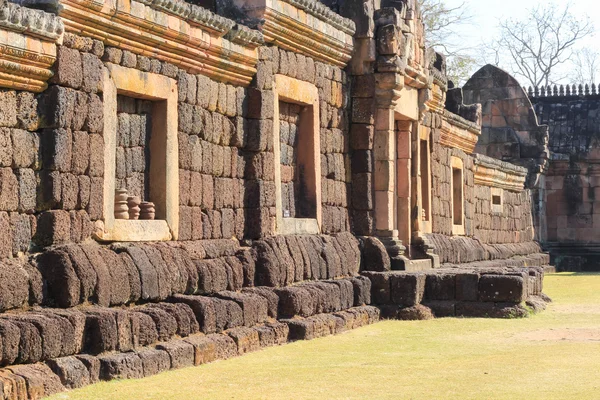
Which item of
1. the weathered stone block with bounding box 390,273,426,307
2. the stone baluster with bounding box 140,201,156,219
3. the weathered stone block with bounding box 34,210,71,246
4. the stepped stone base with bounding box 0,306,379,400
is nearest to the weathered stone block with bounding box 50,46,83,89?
the weathered stone block with bounding box 34,210,71,246

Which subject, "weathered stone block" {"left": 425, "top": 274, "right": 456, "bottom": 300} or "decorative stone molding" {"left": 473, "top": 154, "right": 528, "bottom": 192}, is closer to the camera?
"weathered stone block" {"left": 425, "top": 274, "right": 456, "bottom": 300}

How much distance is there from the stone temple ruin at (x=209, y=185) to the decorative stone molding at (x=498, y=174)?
14.9ft

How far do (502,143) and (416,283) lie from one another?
15.7 m

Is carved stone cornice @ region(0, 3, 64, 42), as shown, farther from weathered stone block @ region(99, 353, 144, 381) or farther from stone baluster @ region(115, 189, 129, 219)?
weathered stone block @ region(99, 353, 144, 381)

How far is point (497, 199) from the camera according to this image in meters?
23.7

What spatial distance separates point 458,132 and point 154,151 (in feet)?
35.7

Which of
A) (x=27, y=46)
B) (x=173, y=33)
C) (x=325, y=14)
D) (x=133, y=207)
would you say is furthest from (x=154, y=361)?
(x=325, y=14)

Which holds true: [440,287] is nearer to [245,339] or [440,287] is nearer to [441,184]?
[245,339]

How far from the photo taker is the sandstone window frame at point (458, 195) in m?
19.7

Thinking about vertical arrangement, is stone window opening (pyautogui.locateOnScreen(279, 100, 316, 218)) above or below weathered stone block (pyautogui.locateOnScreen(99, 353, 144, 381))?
above

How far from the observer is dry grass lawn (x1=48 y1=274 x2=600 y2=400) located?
23.6 ft

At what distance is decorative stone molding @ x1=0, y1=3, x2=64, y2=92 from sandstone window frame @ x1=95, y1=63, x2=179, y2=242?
0.84 meters

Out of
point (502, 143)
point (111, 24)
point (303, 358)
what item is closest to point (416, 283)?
point (303, 358)

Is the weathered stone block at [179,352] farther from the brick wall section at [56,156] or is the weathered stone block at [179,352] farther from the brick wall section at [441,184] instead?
the brick wall section at [441,184]
